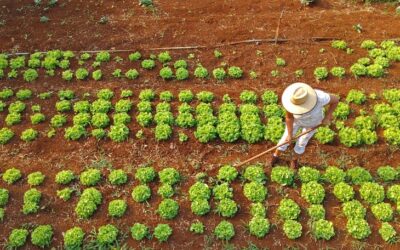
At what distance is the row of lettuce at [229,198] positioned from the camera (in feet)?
25.7

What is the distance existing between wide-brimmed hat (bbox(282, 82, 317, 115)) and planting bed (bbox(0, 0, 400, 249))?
1832 mm

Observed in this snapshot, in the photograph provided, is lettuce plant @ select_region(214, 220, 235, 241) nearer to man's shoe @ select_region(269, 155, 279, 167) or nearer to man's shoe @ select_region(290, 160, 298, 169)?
man's shoe @ select_region(269, 155, 279, 167)

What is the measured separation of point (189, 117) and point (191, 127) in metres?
0.24

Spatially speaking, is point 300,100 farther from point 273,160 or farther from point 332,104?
point 273,160

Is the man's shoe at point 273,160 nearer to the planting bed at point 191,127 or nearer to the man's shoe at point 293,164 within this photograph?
the planting bed at point 191,127

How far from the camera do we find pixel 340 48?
11445mm

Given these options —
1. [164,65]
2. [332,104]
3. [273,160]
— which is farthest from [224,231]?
[164,65]

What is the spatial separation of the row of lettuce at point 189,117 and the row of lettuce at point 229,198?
0.93 m

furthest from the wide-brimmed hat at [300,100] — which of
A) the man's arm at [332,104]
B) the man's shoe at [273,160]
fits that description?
the man's shoe at [273,160]

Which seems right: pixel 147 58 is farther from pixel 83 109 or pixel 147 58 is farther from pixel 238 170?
pixel 238 170

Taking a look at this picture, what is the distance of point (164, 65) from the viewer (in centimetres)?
1108

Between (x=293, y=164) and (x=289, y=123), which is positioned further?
(x=293, y=164)

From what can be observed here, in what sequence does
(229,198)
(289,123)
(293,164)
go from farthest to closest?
(293,164)
(229,198)
(289,123)

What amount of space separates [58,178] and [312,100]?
17.8 feet
